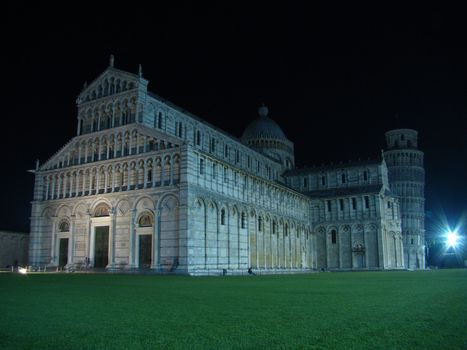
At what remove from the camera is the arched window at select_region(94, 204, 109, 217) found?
44.7 m

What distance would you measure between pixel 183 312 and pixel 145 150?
33377 mm

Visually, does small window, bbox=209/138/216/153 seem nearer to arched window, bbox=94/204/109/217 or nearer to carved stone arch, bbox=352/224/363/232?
arched window, bbox=94/204/109/217

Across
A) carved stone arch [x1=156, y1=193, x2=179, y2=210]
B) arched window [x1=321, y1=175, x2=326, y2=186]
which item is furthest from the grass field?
arched window [x1=321, y1=175, x2=326, y2=186]

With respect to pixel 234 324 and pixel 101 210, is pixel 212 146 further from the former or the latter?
pixel 234 324

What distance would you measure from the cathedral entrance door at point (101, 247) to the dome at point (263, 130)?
3911 cm

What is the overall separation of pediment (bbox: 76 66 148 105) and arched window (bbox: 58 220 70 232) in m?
12.7

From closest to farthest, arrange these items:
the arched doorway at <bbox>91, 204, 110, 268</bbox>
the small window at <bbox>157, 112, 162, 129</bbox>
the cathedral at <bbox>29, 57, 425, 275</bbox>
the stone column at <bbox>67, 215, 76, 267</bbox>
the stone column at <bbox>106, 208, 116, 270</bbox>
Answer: the cathedral at <bbox>29, 57, 425, 275</bbox> < the stone column at <bbox>106, 208, 116, 270</bbox> < the arched doorway at <bbox>91, 204, 110, 268</bbox> < the stone column at <bbox>67, 215, 76, 267</bbox> < the small window at <bbox>157, 112, 162, 129</bbox>

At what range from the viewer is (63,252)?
4719 centimetres

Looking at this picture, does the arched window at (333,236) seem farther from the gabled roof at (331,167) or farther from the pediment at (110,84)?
the pediment at (110,84)

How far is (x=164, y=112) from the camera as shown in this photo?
47812mm

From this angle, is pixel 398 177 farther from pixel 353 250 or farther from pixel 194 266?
pixel 194 266

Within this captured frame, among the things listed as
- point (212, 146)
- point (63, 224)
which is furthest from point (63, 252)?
point (212, 146)

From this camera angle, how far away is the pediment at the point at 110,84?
45.2 meters

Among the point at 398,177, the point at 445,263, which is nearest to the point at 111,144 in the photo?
the point at 398,177
